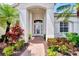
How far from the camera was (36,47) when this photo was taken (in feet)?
10.2

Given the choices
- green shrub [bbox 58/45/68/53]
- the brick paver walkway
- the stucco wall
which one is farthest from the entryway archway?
green shrub [bbox 58/45/68/53]

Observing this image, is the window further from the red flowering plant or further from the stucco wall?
the red flowering plant

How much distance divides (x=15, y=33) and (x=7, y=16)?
1.06ft

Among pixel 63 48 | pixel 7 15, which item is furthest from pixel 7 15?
pixel 63 48

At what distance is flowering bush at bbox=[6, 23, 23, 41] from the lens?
3.09 meters

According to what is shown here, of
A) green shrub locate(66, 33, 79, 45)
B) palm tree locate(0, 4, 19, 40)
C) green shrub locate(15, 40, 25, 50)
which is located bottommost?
green shrub locate(15, 40, 25, 50)

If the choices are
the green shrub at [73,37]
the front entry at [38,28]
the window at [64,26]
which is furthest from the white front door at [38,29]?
the green shrub at [73,37]

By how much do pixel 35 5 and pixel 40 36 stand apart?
539 mm

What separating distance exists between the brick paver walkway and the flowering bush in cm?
25

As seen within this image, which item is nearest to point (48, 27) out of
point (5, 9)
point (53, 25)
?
point (53, 25)

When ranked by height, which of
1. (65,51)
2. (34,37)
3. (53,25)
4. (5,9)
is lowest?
(65,51)

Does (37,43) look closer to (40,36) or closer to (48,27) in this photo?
(40,36)

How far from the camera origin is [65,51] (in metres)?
3.07

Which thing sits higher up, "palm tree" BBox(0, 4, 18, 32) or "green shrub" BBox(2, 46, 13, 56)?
"palm tree" BBox(0, 4, 18, 32)
